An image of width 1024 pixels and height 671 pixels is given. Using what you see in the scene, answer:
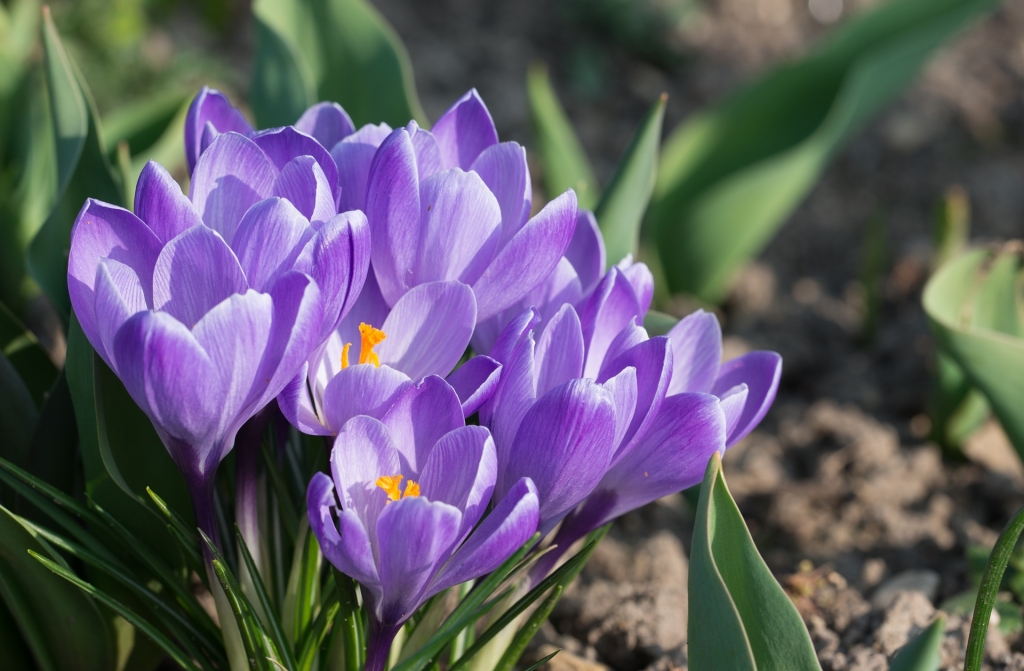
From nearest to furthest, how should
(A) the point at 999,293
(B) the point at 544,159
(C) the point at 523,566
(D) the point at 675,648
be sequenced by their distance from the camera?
(C) the point at 523,566 → (D) the point at 675,648 → (A) the point at 999,293 → (B) the point at 544,159

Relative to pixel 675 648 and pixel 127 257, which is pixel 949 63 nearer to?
pixel 675 648

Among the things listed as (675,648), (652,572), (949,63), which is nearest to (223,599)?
(675,648)

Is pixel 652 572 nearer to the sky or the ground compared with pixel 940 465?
nearer to the sky

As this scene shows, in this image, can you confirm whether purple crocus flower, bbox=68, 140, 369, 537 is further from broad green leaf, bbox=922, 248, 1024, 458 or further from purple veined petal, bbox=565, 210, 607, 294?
broad green leaf, bbox=922, 248, 1024, 458

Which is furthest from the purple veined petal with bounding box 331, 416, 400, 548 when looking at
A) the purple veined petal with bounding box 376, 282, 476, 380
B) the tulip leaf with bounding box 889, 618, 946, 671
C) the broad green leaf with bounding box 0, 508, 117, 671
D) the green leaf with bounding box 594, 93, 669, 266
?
the green leaf with bounding box 594, 93, 669, 266

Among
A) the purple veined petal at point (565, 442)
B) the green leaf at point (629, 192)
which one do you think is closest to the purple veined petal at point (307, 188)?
the purple veined petal at point (565, 442)

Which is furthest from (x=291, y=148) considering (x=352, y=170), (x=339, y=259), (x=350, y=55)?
(x=350, y=55)

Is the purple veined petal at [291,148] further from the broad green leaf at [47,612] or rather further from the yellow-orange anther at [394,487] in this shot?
the broad green leaf at [47,612]
